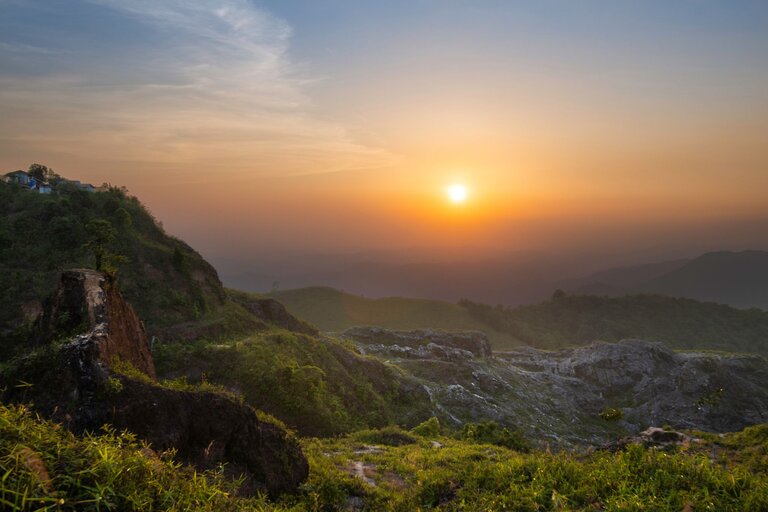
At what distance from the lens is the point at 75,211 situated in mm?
36875

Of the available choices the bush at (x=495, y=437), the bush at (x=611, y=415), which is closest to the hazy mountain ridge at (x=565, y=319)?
the bush at (x=611, y=415)

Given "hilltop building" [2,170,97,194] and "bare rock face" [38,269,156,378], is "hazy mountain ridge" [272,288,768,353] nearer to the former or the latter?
"hilltop building" [2,170,97,194]

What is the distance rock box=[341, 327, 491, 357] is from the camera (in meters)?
62.7

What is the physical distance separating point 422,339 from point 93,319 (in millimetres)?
56637

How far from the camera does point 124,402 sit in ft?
29.9

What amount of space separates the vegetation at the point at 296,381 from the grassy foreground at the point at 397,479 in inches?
227

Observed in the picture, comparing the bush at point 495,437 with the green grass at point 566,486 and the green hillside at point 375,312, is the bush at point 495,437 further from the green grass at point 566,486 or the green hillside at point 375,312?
the green hillside at point 375,312

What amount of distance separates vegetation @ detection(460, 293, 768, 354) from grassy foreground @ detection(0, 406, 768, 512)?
364 ft

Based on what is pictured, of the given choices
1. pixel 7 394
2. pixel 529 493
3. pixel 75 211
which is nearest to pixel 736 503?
pixel 529 493

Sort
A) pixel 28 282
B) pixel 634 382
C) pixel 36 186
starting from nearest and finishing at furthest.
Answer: pixel 28 282 → pixel 36 186 → pixel 634 382

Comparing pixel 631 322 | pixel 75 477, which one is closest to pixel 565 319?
pixel 631 322

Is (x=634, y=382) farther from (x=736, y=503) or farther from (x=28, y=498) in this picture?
(x=28, y=498)

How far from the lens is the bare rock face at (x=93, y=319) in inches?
408

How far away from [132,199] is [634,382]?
7272 centimetres
